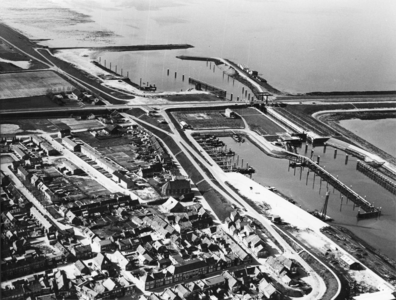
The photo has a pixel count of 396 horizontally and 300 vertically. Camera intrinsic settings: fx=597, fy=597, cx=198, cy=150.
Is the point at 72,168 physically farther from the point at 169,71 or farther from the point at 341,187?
the point at 169,71

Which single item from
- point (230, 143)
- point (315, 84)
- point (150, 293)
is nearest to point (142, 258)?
point (150, 293)

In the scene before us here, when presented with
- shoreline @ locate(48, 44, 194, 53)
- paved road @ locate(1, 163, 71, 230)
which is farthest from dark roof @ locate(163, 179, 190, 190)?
shoreline @ locate(48, 44, 194, 53)

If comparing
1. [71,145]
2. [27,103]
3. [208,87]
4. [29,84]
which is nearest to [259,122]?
[208,87]

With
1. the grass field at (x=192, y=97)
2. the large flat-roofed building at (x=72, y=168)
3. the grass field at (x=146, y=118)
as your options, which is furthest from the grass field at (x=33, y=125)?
the grass field at (x=192, y=97)

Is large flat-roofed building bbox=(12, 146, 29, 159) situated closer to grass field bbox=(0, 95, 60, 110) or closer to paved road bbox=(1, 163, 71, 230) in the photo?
paved road bbox=(1, 163, 71, 230)

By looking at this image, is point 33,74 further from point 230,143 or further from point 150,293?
point 150,293
